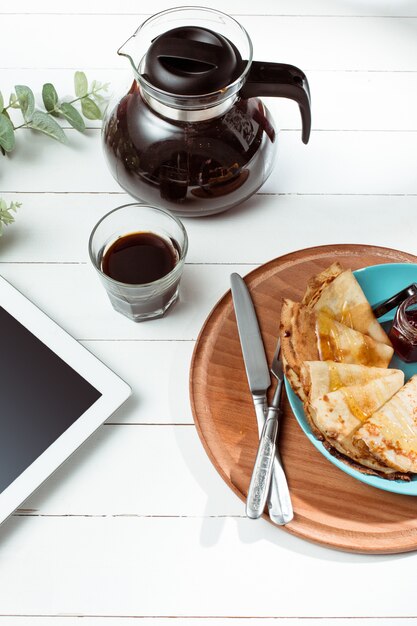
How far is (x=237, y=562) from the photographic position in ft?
2.84

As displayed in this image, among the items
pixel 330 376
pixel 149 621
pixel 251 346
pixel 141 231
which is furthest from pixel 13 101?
pixel 149 621

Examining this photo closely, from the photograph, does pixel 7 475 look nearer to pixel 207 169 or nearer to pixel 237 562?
pixel 237 562

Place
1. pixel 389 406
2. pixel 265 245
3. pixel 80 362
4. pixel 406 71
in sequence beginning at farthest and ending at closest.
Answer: pixel 406 71
pixel 265 245
pixel 80 362
pixel 389 406

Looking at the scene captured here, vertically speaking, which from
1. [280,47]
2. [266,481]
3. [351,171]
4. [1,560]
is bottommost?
[1,560]

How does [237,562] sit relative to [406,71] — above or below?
below

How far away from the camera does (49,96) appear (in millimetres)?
1137

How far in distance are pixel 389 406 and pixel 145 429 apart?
32cm

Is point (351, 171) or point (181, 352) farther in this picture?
point (351, 171)

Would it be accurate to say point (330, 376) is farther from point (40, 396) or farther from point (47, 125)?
point (47, 125)

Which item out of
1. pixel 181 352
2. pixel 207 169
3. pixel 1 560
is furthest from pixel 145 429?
pixel 207 169

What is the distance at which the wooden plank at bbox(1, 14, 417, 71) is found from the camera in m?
1.24

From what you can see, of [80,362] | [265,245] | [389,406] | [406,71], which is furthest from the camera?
[406,71]

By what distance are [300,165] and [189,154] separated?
0.89ft

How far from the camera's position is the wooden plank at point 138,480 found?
2.93 feet
